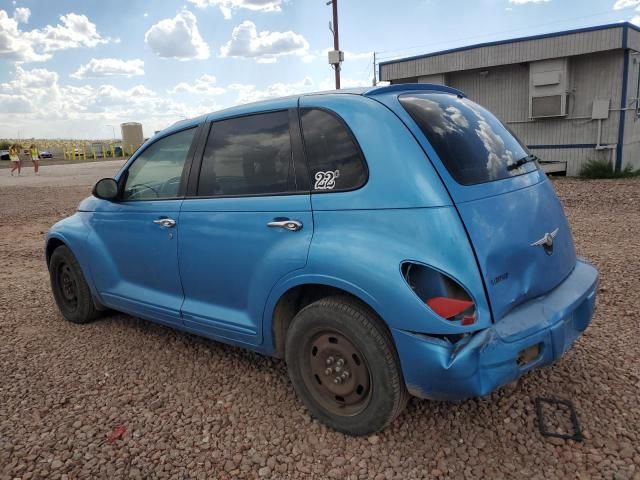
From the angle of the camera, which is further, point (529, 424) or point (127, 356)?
point (127, 356)

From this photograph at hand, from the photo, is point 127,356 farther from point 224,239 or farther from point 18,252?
point 18,252

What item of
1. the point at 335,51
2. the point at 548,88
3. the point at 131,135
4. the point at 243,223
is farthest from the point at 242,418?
the point at 131,135

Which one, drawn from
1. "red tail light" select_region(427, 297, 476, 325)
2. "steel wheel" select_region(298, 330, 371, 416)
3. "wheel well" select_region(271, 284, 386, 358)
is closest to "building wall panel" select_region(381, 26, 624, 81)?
"wheel well" select_region(271, 284, 386, 358)

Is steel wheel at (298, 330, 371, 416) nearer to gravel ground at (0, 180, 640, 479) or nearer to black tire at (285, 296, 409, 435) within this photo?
black tire at (285, 296, 409, 435)

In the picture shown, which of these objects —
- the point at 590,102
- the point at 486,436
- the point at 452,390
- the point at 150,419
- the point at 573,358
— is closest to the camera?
the point at 452,390

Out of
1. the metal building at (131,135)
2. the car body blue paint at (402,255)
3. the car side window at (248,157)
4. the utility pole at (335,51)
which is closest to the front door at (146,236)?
the car body blue paint at (402,255)

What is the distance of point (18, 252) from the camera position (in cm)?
804

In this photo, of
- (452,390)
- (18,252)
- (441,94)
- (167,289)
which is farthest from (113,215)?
(18,252)

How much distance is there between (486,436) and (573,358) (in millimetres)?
1149

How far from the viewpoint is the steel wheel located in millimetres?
2629

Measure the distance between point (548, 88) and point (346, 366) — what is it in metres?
13.6

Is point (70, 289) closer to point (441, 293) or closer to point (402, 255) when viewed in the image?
point (402, 255)

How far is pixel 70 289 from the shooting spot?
4.68 meters

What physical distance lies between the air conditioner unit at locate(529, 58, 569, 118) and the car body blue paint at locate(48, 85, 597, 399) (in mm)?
12194
